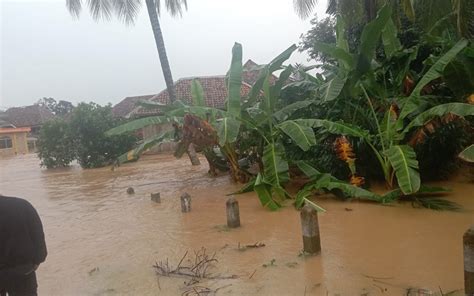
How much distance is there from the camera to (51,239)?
276 inches

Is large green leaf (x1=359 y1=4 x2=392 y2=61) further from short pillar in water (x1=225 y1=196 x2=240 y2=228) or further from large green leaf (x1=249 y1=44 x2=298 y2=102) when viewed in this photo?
short pillar in water (x1=225 y1=196 x2=240 y2=228)

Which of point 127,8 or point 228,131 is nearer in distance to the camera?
point 228,131

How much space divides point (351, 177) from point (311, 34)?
566 inches

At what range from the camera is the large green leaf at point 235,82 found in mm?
8727

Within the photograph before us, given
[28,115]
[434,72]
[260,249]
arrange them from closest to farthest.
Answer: [260,249], [434,72], [28,115]

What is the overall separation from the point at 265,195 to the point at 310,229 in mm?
2770

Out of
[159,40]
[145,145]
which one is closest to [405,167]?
[145,145]

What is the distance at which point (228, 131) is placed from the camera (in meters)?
7.78

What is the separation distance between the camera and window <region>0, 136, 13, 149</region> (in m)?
37.5

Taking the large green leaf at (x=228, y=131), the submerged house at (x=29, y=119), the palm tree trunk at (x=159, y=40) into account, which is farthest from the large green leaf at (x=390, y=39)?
the submerged house at (x=29, y=119)

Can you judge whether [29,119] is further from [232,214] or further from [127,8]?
[232,214]

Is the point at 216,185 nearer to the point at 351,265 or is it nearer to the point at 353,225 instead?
the point at 353,225

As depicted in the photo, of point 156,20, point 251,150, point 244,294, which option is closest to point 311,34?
point 156,20

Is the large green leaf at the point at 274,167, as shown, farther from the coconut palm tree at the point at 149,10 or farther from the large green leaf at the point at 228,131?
the coconut palm tree at the point at 149,10
